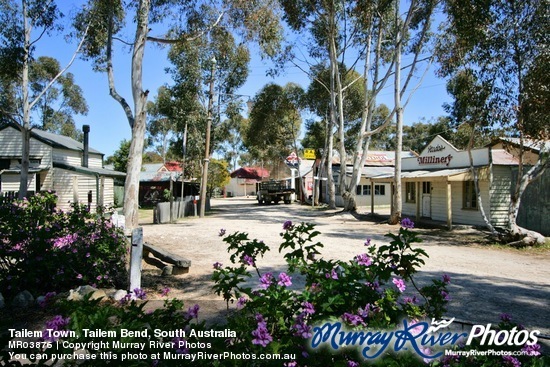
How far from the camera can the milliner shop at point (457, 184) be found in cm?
1619

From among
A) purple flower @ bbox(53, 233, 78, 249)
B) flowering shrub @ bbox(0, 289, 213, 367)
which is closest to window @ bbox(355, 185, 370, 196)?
purple flower @ bbox(53, 233, 78, 249)

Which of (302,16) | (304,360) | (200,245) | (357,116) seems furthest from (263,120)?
(304,360)

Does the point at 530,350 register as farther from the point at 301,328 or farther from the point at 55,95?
the point at 55,95

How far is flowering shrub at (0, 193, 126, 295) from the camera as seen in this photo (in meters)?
5.46

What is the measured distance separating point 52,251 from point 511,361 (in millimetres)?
5624

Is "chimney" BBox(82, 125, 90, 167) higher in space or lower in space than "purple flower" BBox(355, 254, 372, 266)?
higher

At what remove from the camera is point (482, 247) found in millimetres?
12164

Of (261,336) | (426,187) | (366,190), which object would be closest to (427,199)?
(426,187)

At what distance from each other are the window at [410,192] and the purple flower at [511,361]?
2090 cm

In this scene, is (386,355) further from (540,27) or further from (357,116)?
(357,116)

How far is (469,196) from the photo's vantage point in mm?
17594

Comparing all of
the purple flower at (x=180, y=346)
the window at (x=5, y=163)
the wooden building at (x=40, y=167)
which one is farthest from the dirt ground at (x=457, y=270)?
the window at (x=5, y=163)

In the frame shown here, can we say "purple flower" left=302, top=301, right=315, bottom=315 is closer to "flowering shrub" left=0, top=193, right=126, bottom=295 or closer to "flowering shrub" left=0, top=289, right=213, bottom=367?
"flowering shrub" left=0, top=289, right=213, bottom=367

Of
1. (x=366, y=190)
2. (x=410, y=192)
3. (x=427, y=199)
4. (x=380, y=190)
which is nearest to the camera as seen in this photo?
(x=427, y=199)
